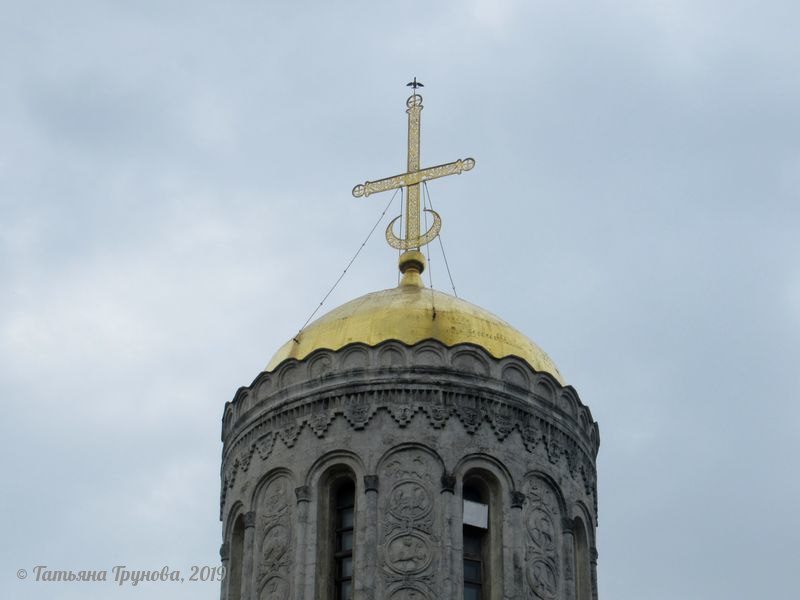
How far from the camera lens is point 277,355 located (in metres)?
39.2

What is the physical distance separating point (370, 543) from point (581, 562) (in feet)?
15.6

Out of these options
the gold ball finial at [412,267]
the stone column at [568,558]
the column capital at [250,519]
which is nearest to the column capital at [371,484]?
the column capital at [250,519]

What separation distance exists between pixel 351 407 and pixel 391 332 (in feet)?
5.69

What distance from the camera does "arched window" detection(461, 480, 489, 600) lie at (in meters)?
35.8

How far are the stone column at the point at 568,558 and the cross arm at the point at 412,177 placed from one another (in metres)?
8.22

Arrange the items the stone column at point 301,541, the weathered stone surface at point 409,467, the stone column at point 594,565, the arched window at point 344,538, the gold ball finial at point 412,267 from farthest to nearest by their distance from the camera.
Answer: the gold ball finial at point 412,267 → the stone column at point 594,565 → the arched window at point 344,538 → the weathered stone surface at point 409,467 → the stone column at point 301,541

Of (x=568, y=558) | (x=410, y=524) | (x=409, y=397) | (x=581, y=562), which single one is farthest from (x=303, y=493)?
(x=581, y=562)

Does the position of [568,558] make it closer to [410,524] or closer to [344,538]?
[410,524]

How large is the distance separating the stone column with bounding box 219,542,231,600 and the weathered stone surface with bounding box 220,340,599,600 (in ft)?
1.48

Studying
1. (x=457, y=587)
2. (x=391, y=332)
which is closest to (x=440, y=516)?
(x=457, y=587)

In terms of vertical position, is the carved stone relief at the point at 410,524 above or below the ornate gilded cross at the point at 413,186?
below

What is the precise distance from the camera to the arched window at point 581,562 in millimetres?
37594

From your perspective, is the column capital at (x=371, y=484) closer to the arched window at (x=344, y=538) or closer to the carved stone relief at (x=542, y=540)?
the arched window at (x=344, y=538)

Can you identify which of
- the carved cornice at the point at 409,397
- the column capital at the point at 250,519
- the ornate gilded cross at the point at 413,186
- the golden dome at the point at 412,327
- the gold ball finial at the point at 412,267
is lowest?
the column capital at the point at 250,519
